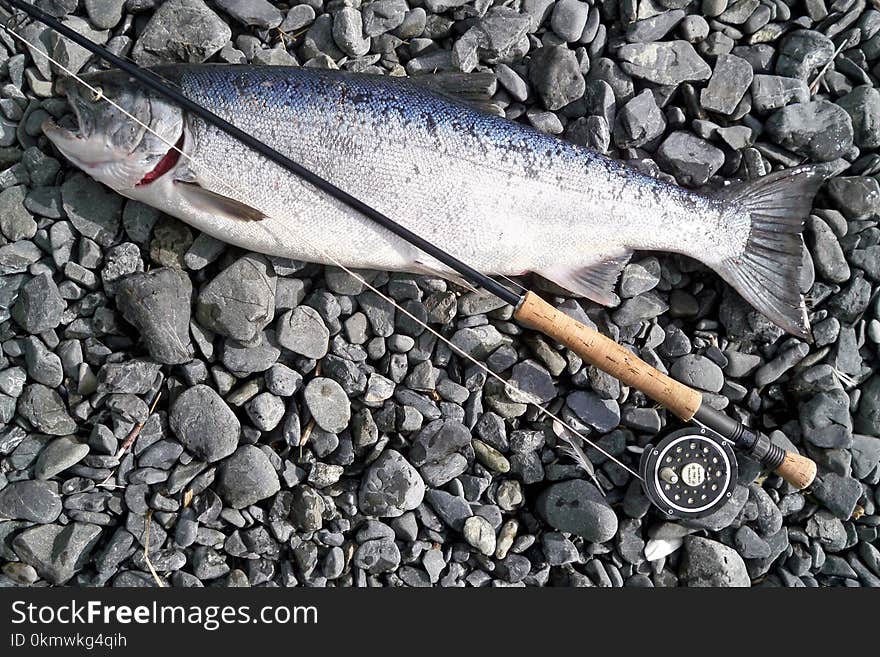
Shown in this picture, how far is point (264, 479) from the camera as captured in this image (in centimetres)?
335

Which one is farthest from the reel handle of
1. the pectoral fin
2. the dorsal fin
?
the pectoral fin

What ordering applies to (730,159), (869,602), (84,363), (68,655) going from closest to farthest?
(68,655) < (84,363) < (869,602) < (730,159)

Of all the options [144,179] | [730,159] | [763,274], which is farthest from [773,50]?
[144,179]

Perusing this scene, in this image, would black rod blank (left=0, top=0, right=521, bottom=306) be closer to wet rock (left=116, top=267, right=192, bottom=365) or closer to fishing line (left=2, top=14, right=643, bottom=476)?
fishing line (left=2, top=14, right=643, bottom=476)

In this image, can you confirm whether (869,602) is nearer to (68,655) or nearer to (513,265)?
(513,265)

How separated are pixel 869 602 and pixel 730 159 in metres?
2.37

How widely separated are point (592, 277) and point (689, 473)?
105cm

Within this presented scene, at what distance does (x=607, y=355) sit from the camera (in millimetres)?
3396

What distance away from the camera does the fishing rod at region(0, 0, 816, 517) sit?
3.38 metres

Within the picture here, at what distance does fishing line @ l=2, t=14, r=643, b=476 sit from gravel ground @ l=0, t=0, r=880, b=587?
2.2 inches

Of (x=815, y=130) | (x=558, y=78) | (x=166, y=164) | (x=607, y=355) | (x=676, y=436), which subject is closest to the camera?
(x=166, y=164)

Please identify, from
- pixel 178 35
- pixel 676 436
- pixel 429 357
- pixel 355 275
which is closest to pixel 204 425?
pixel 355 275

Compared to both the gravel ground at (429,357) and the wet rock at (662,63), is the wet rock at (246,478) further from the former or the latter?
the wet rock at (662,63)

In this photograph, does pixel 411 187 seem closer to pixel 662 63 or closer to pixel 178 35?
pixel 178 35
